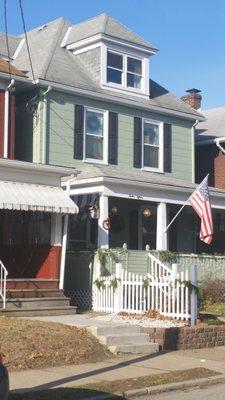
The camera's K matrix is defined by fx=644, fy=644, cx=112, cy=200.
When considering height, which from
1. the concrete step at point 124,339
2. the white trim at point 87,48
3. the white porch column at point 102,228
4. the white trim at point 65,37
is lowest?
the concrete step at point 124,339

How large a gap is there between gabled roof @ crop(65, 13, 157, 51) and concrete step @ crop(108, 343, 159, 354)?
12.5 metres

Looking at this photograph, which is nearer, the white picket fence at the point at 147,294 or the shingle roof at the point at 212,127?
the white picket fence at the point at 147,294

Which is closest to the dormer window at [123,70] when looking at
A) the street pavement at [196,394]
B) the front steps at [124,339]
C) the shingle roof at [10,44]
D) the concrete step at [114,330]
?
the shingle roof at [10,44]

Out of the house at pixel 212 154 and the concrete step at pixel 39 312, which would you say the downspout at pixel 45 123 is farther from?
the house at pixel 212 154

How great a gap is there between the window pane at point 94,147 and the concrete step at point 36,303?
21.3 feet

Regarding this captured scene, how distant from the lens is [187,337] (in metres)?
12.8

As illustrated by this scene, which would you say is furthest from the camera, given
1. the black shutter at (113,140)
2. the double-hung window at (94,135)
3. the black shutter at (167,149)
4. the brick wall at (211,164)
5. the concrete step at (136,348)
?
the brick wall at (211,164)

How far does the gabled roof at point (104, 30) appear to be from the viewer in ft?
71.3

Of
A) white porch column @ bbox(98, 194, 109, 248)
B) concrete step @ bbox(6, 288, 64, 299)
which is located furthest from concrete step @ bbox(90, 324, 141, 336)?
white porch column @ bbox(98, 194, 109, 248)

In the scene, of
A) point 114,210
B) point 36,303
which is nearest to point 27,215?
point 114,210

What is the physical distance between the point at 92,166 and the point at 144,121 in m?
3.03

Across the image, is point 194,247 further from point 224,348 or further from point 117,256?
point 224,348

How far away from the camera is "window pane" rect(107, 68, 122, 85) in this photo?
71.6 ft

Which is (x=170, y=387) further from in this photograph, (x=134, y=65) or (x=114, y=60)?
(x=134, y=65)
